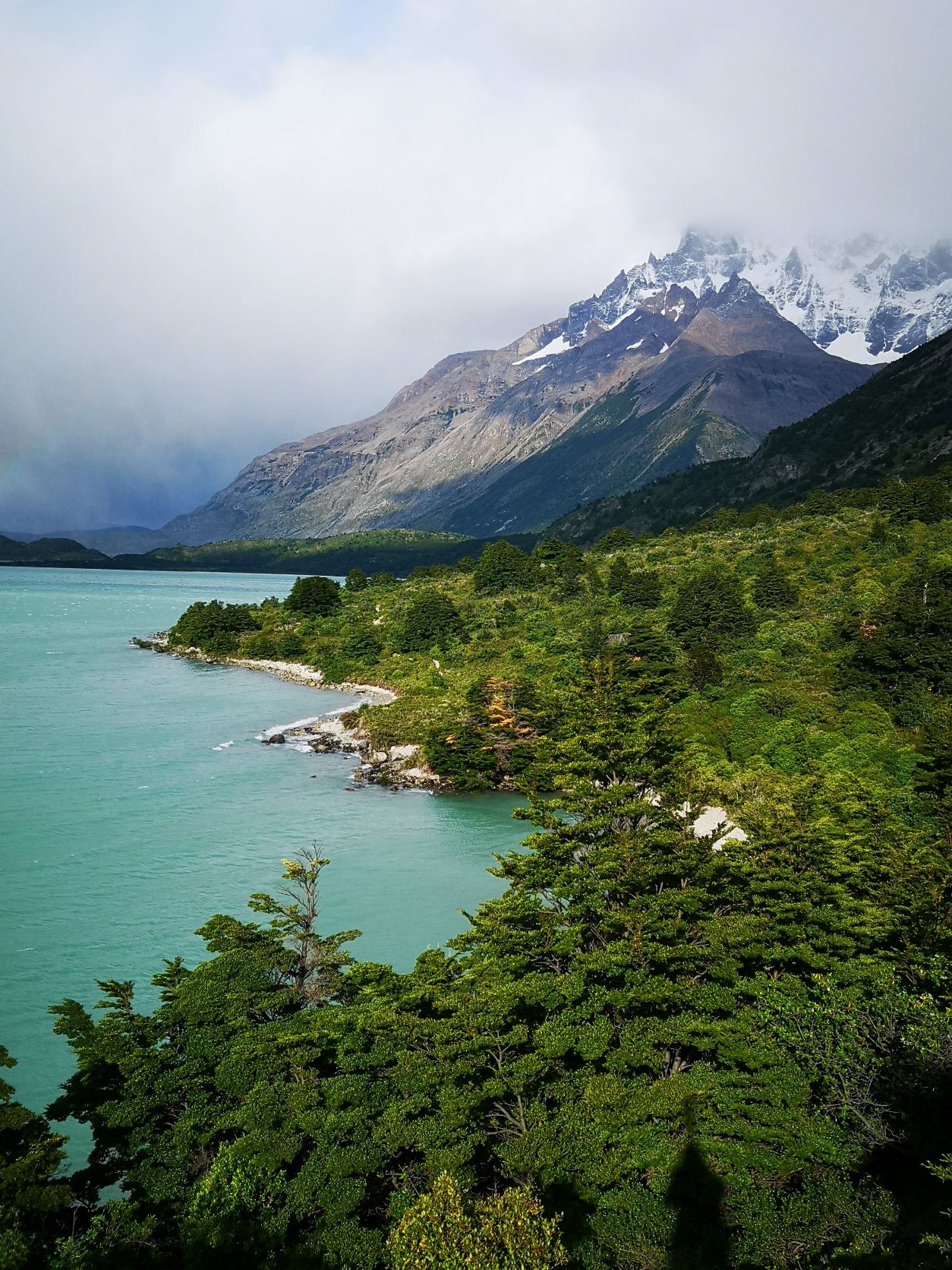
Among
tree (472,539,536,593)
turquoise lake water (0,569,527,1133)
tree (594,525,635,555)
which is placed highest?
tree (594,525,635,555)

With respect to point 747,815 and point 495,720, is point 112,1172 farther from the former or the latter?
point 495,720

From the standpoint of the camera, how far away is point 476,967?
18.2 m

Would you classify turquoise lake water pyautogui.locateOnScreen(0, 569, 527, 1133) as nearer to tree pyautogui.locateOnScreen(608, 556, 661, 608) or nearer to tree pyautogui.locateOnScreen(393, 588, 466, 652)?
tree pyautogui.locateOnScreen(393, 588, 466, 652)

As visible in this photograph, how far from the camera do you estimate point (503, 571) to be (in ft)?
316

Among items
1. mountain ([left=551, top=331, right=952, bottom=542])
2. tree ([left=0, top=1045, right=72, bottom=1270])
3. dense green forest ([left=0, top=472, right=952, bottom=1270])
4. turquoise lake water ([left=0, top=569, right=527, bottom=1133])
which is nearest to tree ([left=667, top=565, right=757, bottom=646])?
turquoise lake water ([left=0, top=569, right=527, bottom=1133])

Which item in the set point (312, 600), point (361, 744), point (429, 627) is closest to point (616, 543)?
point (429, 627)

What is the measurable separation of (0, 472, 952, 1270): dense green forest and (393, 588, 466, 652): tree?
4783cm

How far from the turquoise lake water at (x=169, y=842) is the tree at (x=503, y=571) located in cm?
3489

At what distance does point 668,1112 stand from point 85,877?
27.5 m

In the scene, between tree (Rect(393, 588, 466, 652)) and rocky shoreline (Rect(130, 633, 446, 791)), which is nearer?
rocky shoreline (Rect(130, 633, 446, 791))

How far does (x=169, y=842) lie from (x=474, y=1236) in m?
31.3

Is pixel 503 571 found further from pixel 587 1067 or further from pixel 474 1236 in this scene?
pixel 474 1236

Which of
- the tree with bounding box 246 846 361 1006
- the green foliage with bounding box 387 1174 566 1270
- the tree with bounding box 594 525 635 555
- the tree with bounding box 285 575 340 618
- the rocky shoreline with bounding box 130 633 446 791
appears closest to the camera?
the green foliage with bounding box 387 1174 566 1270

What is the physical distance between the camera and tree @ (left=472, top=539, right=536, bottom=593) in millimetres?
94500
